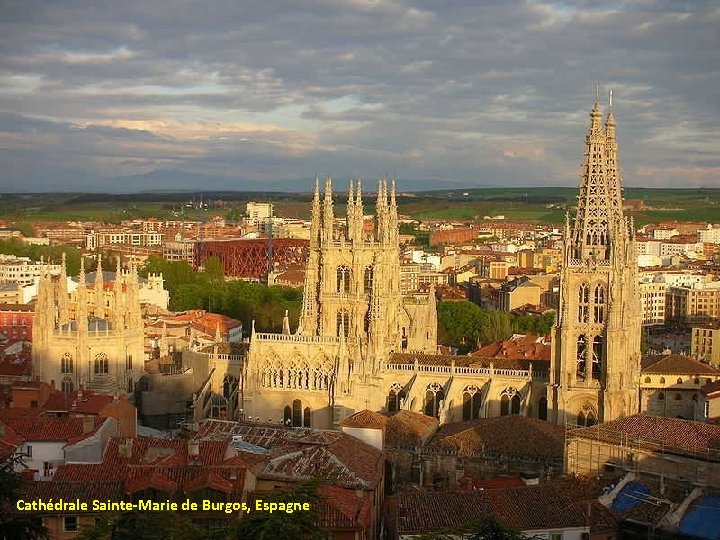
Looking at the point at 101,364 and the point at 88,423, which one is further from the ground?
the point at 88,423

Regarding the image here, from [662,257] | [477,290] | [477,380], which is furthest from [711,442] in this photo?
[662,257]

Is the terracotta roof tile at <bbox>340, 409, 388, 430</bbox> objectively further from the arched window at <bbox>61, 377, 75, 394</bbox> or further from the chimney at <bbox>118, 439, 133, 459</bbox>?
the arched window at <bbox>61, 377, 75, 394</bbox>

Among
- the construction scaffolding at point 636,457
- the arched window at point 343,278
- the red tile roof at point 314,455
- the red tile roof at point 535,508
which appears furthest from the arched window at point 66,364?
the red tile roof at point 535,508

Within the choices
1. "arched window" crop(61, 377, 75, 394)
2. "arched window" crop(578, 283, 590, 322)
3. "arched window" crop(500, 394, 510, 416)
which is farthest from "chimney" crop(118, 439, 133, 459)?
"arched window" crop(578, 283, 590, 322)

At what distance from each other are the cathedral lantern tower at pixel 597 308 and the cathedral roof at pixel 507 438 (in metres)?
5.46

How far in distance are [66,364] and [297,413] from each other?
12.3 metres

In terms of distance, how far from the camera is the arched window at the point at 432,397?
5856 cm

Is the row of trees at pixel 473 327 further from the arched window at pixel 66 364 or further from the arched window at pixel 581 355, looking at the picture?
the arched window at pixel 66 364

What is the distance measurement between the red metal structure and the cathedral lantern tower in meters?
120

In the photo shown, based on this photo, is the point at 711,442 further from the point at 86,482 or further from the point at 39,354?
the point at 39,354

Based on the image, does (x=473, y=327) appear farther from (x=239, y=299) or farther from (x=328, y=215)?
(x=328, y=215)

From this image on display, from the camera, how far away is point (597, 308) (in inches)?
2190

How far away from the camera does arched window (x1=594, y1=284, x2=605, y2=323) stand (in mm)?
55406

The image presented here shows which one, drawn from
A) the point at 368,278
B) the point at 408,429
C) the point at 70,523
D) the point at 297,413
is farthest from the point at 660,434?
the point at 368,278
